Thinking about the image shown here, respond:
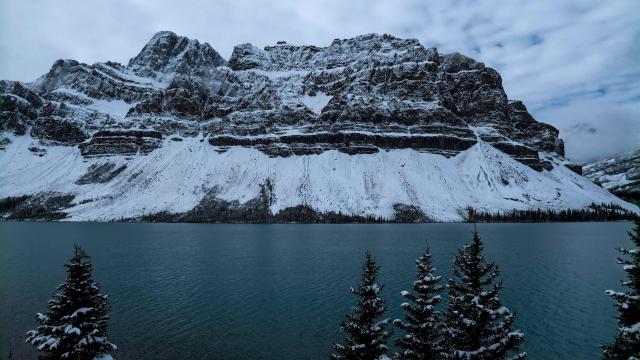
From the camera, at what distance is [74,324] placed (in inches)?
952

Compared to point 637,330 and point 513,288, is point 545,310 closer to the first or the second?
point 513,288

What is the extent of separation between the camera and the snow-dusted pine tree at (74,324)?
23656mm

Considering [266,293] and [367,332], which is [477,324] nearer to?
[367,332]

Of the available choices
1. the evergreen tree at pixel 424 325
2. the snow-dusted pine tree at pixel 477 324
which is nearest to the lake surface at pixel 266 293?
the evergreen tree at pixel 424 325

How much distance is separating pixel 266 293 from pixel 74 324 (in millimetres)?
47668

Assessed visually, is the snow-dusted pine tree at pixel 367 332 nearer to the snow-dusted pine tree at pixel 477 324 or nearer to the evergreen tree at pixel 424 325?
the evergreen tree at pixel 424 325

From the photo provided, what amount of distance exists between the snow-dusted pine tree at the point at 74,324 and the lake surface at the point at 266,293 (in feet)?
65.2

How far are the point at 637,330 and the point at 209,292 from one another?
6172 centimetres

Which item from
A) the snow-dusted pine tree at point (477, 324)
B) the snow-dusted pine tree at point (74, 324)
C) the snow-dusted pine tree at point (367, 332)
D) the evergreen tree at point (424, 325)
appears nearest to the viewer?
the snow-dusted pine tree at point (477, 324)

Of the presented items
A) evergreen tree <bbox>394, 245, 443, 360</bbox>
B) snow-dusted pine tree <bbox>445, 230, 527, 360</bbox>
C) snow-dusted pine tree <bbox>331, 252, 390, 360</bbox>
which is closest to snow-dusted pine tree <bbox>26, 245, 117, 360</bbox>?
snow-dusted pine tree <bbox>331, 252, 390, 360</bbox>

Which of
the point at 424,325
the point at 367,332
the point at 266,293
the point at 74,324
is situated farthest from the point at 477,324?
the point at 266,293

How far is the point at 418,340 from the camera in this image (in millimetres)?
25453

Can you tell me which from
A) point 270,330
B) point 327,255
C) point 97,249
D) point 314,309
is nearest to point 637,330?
point 270,330

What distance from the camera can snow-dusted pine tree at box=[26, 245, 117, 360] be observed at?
2366 centimetres
